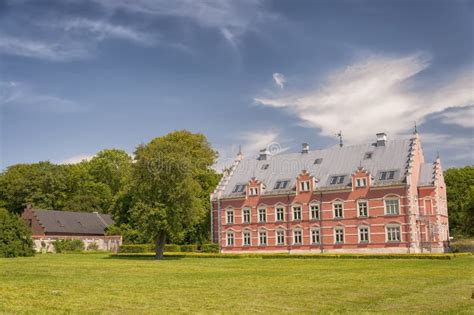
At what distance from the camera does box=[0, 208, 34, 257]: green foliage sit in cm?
4862

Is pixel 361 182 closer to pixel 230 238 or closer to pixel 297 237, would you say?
pixel 297 237

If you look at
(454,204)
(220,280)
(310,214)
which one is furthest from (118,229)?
(220,280)

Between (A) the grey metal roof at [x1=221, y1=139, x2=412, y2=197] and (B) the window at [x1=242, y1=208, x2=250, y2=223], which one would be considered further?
(B) the window at [x1=242, y1=208, x2=250, y2=223]

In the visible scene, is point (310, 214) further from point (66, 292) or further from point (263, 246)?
point (66, 292)

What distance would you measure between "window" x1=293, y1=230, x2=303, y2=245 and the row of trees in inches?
370

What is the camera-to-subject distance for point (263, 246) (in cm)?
5591

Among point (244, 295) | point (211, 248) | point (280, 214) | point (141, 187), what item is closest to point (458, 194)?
point (280, 214)

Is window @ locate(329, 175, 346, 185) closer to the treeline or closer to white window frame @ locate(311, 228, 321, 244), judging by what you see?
white window frame @ locate(311, 228, 321, 244)

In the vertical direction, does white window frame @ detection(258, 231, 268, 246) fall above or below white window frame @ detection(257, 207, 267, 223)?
below

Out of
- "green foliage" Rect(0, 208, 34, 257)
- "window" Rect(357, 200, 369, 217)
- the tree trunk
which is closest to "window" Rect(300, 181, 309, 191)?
"window" Rect(357, 200, 369, 217)

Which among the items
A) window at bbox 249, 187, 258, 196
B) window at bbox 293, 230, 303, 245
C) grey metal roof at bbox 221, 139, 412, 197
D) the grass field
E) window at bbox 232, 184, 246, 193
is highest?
grey metal roof at bbox 221, 139, 412, 197

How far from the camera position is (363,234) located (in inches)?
2000

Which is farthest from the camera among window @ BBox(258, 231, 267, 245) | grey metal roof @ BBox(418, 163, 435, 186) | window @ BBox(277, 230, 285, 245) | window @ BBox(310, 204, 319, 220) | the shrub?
the shrub

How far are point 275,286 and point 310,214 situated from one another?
114ft
